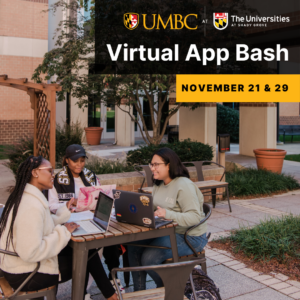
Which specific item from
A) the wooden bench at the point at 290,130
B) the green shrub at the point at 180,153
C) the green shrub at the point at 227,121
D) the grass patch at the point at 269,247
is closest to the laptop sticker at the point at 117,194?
the grass patch at the point at 269,247

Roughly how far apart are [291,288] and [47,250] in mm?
2691

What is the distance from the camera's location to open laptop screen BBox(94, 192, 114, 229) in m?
3.18

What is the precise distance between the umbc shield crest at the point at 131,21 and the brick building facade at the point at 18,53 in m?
11.4

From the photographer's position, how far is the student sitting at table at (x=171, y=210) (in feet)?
11.7

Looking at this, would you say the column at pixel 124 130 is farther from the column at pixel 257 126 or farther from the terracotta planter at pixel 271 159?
the terracotta planter at pixel 271 159

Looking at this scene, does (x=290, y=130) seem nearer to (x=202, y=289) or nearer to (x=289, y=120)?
(x=289, y=120)

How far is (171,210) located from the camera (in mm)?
3707

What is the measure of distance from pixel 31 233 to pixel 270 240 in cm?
327

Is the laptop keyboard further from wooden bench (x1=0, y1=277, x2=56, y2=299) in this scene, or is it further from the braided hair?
the braided hair

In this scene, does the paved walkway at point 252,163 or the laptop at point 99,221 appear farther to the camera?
the paved walkway at point 252,163

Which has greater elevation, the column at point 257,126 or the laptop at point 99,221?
the column at point 257,126

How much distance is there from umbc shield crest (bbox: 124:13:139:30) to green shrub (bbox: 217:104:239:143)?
12419 mm

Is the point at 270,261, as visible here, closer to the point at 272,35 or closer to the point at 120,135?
the point at 272,35

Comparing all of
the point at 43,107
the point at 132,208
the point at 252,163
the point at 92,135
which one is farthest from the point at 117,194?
the point at 92,135
